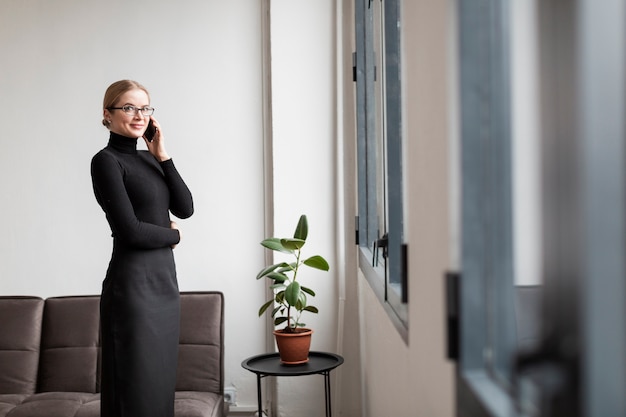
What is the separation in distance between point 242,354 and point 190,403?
0.88m

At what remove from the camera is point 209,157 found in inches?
169

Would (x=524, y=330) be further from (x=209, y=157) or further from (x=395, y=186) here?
(x=209, y=157)

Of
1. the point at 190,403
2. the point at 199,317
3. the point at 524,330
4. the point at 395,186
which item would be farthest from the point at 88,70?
the point at 524,330

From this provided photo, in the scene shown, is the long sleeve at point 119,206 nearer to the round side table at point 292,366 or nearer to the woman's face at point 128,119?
the woman's face at point 128,119

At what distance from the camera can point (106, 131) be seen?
4.28 metres

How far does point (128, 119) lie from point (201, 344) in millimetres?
1373

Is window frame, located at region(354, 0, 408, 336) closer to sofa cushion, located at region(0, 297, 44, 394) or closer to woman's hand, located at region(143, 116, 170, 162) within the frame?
woman's hand, located at region(143, 116, 170, 162)

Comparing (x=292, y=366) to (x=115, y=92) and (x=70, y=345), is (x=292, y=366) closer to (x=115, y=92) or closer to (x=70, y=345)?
(x=70, y=345)

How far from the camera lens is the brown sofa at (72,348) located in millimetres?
3697

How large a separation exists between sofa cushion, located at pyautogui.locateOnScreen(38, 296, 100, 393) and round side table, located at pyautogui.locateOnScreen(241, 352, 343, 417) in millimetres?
788

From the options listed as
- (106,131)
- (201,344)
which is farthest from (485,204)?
(106,131)

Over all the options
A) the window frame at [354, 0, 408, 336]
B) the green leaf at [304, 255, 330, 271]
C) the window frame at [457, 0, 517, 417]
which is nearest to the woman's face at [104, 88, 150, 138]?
the window frame at [354, 0, 408, 336]

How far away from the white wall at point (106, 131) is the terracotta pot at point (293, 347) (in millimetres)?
767

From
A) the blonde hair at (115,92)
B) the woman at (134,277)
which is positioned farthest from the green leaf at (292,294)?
the blonde hair at (115,92)
